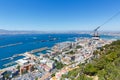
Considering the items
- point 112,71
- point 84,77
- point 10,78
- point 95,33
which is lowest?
point 10,78

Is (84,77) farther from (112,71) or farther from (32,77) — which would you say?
(32,77)

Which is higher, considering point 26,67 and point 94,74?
point 94,74

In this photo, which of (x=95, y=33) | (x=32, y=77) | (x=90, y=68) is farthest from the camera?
(x=32, y=77)

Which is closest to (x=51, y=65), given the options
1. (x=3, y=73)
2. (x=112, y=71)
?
(x=3, y=73)

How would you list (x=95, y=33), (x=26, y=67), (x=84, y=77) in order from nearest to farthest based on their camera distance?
(x=95, y=33) → (x=84, y=77) → (x=26, y=67)

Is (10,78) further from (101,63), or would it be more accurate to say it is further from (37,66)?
(101,63)

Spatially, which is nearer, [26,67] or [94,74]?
[94,74]

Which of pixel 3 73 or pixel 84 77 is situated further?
pixel 3 73

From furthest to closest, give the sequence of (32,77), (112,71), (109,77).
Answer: (32,77)
(112,71)
(109,77)

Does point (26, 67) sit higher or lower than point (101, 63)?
lower

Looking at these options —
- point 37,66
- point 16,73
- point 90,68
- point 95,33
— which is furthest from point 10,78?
point 95,33
